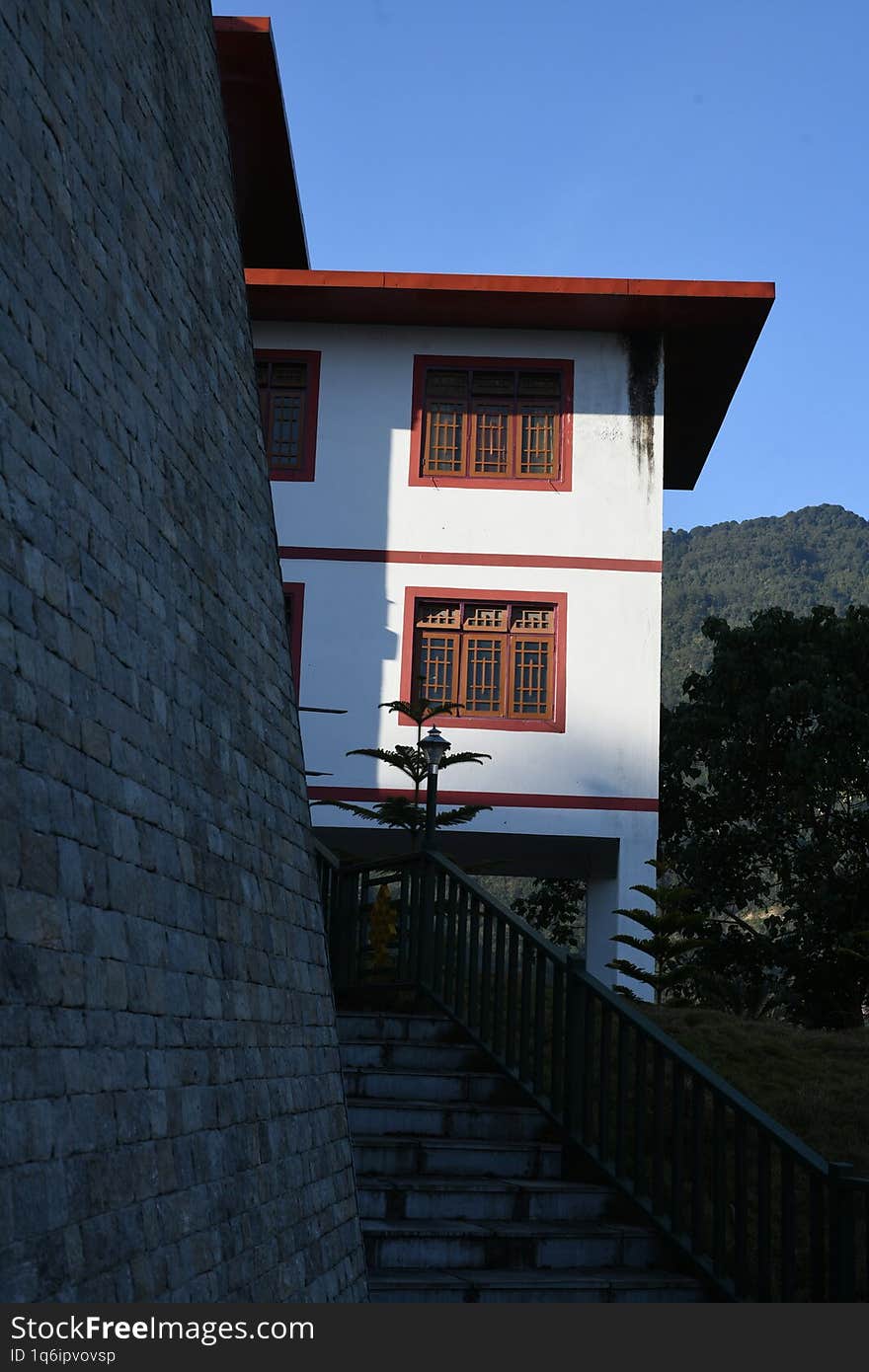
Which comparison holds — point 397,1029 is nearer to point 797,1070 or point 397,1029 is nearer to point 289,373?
point 797,1070

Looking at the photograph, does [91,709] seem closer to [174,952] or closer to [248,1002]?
[174,952]

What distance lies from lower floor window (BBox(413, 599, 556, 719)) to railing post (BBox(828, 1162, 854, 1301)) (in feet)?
34.4

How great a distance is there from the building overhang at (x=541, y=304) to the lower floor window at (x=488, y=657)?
3620mm

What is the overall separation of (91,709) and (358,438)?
1326 cm

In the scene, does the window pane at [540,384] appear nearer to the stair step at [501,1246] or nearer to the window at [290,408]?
the window at [290,408]

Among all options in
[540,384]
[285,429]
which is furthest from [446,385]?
[285,429]

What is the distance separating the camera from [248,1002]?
641cm

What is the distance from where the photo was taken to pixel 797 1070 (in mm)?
10867

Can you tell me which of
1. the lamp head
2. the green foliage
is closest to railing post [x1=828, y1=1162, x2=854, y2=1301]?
the lamp head

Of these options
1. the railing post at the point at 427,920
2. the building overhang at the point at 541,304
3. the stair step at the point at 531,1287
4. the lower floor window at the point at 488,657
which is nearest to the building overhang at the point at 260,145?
the building overhang at the point at 541,304

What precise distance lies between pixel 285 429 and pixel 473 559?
294 centimetres

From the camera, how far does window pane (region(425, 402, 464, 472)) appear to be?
58.3ft

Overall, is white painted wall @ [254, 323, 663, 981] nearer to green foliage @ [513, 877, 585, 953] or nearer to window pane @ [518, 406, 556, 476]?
window pane @ [518, 406, 556, 476]

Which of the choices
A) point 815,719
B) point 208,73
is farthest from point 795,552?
point 208,73
